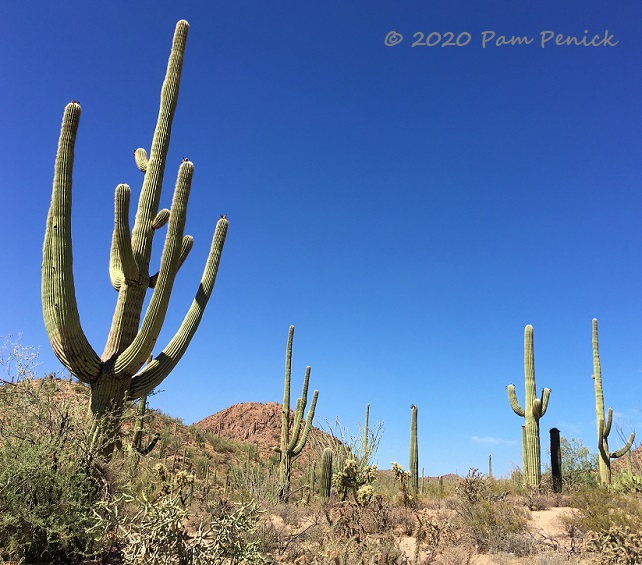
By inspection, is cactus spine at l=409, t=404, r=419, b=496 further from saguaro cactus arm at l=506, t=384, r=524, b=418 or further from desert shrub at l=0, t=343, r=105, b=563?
desert shrub at l=0, t=343, r=105, b=563

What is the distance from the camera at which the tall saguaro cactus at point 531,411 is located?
14.5 m

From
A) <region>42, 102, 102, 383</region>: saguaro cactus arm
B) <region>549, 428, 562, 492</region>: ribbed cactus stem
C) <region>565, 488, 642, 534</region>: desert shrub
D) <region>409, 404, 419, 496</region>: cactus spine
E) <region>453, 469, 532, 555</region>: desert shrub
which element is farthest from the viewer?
<region>409, 404, 419, 496</region>: cactus spine

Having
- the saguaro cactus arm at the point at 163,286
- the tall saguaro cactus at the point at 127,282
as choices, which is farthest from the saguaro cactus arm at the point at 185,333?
the saguaro cactus arm at the point at 163,286

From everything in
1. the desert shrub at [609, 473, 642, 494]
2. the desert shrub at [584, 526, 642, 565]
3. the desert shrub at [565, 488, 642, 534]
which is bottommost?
the desert shrub at [584, 526, 642, 565]

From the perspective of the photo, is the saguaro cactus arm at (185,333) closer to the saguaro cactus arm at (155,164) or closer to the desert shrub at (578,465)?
the saguaro cactus arm at (155,164)

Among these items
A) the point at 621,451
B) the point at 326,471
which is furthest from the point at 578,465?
the point at 326,471

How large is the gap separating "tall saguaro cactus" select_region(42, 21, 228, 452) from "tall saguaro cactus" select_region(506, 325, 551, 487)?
9485 millimetres

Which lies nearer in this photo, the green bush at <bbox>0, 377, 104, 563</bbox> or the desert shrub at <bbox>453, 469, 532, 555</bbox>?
the green bush at <bbox>0, 377, 104, 563</bbox>

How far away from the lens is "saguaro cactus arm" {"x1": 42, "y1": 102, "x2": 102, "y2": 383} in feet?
26.0

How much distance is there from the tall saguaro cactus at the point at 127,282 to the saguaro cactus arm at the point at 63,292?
0.04ft

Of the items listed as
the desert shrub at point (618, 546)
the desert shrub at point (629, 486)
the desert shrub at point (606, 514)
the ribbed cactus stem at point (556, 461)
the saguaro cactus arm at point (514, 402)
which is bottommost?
the desert shrub at point (618, 546)

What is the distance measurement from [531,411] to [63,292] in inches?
484

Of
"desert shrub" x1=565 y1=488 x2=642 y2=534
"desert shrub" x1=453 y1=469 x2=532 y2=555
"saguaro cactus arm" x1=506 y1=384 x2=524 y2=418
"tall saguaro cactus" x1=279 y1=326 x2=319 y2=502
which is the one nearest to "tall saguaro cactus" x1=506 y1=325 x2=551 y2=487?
"saguaro cactus arm" x1=506 y1=384 x2=524 y2=418

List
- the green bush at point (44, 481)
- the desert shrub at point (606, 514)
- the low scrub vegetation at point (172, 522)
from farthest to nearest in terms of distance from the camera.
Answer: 1. the desert shrub at point (606, 514)
2. the green bush at point (44, 481)
3. the low scrub vegetation at point (172, 522)
